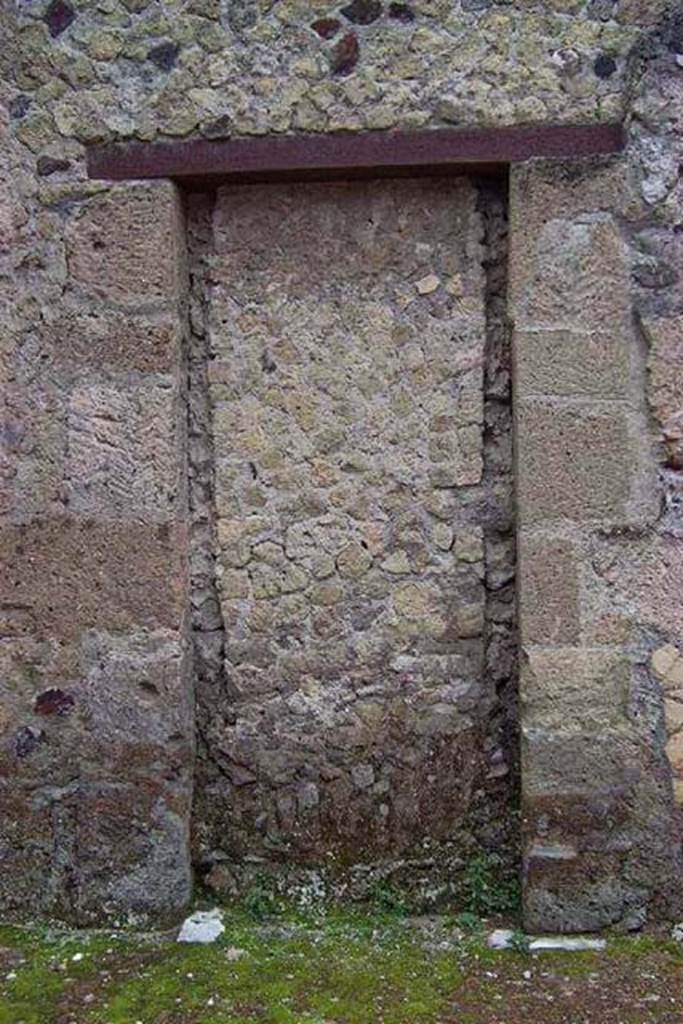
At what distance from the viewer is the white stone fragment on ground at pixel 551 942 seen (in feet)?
10.6

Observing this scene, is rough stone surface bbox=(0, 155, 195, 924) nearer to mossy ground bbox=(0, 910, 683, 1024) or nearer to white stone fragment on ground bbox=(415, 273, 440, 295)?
mossy ground bbox=(0, 910, 683, 1024)

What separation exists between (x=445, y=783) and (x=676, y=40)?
2.19 m

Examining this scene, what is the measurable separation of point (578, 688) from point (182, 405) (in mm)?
1383

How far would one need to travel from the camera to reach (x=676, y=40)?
127 inches

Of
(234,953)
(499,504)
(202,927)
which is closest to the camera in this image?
(234,953)

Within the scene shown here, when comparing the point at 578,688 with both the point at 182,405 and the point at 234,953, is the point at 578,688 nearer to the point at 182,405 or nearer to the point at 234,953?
the point at 234,953

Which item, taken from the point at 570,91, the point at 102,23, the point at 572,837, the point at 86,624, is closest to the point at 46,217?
the point at 102,23

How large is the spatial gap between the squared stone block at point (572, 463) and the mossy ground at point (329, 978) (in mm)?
1196

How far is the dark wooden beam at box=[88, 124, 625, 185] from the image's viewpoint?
3.24 metres

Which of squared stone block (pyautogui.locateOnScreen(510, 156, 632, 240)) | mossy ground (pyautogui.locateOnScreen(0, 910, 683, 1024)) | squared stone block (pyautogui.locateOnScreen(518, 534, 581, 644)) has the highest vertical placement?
squared stone block (pyautogui.locateOnScreen(510, 156, 632, 240))

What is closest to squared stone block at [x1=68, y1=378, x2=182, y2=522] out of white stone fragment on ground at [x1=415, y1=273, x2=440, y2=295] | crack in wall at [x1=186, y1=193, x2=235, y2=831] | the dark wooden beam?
crack in wall at [x1=186, y1=193, x2=235, y2=831]

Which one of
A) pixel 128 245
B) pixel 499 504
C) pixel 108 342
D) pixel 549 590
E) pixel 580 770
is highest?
pixel 128 245

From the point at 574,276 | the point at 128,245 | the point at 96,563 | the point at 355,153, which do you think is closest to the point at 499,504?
the point at 574,276

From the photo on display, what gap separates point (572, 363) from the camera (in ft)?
10.7
